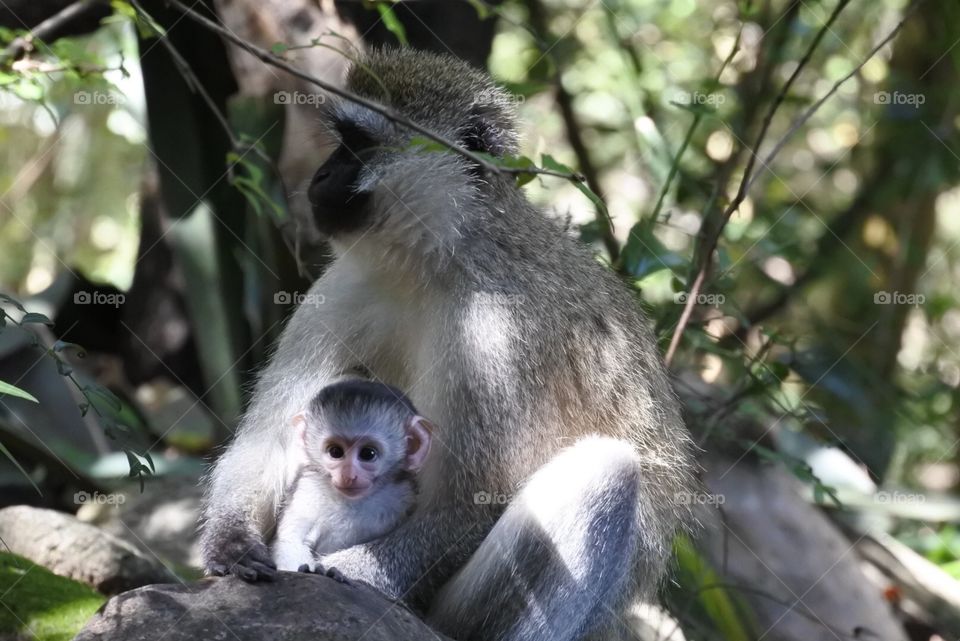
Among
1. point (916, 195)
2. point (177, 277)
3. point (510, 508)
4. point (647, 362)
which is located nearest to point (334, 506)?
point (510, 508)

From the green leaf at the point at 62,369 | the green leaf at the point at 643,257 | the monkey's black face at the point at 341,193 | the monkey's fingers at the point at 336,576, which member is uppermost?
the green leaf at the point at 643,257

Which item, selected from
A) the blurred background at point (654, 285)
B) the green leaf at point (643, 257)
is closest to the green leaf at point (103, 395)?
the blurred background at point (654, 285)

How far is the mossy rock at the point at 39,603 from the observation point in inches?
185

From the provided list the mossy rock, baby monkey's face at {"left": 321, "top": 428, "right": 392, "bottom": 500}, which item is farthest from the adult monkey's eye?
the mossy rock

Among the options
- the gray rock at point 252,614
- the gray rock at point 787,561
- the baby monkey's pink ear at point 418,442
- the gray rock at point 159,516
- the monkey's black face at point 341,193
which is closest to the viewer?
the gray rock at point 252,614

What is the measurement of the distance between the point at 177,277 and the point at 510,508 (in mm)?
6372

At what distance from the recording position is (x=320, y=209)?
15.9ft

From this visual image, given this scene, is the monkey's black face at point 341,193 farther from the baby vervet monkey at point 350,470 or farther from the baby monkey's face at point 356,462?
the baby monkey's face at point 356,462

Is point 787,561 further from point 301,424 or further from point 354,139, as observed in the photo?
point 354,139

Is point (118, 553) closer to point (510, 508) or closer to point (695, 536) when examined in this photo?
point (510, 508)

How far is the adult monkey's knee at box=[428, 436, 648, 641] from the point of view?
14.6ft

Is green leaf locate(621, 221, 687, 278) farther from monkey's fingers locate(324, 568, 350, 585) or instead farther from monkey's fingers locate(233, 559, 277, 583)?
Answer: monkey's fingers locate(233, 559, 277, 583)

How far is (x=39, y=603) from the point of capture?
189 inches

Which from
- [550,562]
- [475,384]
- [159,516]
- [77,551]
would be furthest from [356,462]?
[159,516]
